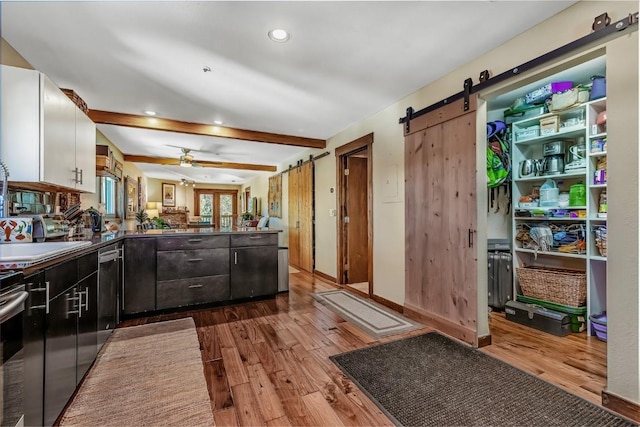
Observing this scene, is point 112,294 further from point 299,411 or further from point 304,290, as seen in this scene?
point 304,290

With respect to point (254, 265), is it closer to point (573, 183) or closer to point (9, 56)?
point (9, 56)

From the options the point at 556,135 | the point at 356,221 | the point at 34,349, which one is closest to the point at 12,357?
the point at 34,349

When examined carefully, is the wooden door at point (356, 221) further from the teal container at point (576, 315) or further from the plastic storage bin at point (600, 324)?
the plastic storage bin at point (600, 324)

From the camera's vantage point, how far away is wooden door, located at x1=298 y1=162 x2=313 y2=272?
5.49 metres

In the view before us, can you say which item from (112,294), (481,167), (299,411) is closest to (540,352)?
(481,167)

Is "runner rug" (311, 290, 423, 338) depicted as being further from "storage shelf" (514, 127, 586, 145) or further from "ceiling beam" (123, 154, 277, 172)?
"ceiling beam" (123, 154, 277, 172)

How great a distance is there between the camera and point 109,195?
184 inches

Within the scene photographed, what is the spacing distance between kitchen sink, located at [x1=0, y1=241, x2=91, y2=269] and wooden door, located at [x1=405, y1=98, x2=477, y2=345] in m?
2.85

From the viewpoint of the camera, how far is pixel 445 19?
1925mm

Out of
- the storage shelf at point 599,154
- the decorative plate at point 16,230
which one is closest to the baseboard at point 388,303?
the storage shelf at point 599,154

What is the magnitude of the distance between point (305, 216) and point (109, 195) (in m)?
3.41

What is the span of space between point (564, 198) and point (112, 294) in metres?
4.58

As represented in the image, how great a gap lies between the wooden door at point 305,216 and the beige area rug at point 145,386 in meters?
3.14

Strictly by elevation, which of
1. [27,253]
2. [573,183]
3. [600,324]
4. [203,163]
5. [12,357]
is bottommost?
[600,324]
